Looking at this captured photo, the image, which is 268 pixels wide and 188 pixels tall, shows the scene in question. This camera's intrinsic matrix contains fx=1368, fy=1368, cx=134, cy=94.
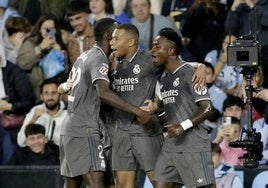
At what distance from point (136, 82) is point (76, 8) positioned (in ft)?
13.9

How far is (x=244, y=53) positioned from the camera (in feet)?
45.4

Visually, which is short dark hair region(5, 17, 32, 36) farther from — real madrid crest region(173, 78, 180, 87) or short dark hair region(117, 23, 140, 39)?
real madrid crest region(173, 78, 180, 87)

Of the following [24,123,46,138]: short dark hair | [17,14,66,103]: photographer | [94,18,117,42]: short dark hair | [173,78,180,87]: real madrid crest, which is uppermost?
[94,18,117,42]: short dark hair

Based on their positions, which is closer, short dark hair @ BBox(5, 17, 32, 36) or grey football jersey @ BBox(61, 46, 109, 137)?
grey football jersey @ BBox(61, 46, 109, 137)

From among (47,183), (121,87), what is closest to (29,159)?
(47,183)

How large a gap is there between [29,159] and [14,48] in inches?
82.8

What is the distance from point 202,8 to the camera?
60.7 feet

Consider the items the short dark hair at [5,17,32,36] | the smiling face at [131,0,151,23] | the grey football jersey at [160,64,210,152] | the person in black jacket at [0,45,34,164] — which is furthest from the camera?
the short dark hair at [5,17,32,36]

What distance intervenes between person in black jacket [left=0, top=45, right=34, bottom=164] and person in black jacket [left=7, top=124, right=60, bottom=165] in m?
0.58

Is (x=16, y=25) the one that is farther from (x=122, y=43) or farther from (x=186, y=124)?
(x=186, y=124)

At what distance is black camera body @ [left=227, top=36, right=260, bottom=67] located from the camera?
13797 millimetres

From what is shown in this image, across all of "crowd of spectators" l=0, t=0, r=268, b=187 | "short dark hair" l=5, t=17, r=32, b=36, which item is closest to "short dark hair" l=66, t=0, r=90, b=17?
"crowd of spectators" l=0, t=0, r=268, b=187

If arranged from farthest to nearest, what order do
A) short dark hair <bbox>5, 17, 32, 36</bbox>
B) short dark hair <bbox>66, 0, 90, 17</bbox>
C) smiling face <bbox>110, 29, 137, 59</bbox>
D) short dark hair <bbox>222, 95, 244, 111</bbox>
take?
short dark hair <bbox>5, 17, 32, 36</bbox>, short dark hair <bbox>66, 0, 90, 17</bbox>, short dark hair <bbox>222, 95, 244, 111</bbox>, smiling face <bbox>110, 29, 137, 59</bbox>

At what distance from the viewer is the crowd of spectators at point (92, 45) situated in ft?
57.6
